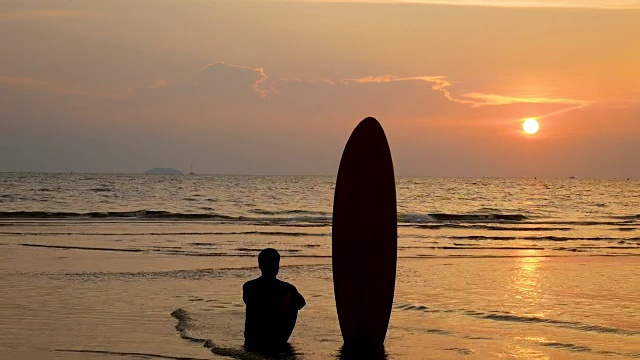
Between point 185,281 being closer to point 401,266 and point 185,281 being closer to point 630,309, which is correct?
point 401,266

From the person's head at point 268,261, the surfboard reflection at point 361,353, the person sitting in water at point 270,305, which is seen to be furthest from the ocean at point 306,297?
the person's head at point 268,261

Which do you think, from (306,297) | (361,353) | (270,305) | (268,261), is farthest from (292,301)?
(306,297)

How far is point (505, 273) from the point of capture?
682 inches

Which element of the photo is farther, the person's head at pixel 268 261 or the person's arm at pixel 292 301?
the person's arm at pixel 292 301

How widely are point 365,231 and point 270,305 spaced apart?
1196 millimetres

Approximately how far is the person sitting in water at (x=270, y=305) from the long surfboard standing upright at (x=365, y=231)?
1.80 feet

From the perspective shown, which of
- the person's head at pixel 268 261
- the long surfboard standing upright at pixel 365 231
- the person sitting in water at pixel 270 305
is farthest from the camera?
the long surfboard standing upright at pixel 365 231

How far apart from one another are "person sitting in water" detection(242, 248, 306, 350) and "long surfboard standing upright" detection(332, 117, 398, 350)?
0.55 m

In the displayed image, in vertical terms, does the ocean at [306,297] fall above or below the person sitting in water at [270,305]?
below

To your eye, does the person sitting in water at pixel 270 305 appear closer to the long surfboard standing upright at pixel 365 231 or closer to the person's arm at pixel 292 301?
the person's arm at pixel 292 301

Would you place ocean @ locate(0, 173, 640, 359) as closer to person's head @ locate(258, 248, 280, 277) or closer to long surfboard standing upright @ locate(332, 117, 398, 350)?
long surfboard standing upright @ locate(332, 117, 398, 350)

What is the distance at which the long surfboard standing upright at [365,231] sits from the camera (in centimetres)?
904

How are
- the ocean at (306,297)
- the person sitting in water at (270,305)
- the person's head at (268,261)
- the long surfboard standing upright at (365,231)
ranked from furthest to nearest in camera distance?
the ocean at (306,297), the long surfboard standing upright at (365,231), the person sitting in water at (270,305), the person's head at (268,261)

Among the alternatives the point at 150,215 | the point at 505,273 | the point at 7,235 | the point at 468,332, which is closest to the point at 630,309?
the point at 468,332
